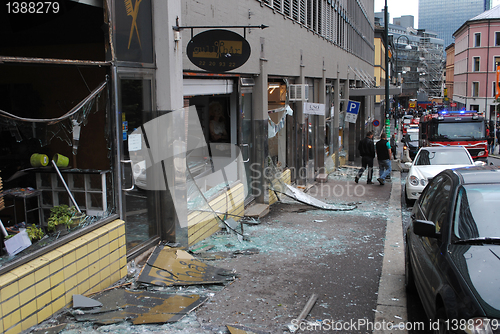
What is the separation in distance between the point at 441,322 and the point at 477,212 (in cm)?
124

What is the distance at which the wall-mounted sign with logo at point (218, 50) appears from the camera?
7.24 metres

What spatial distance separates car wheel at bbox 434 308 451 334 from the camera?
11.8 ft

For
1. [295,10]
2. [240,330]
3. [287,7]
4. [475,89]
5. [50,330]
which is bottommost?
[240,330]

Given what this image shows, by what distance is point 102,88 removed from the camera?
5.77 metres

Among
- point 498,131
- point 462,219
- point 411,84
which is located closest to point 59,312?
point 462,219

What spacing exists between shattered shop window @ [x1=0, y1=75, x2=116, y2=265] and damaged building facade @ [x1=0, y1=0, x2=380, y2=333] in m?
0.02

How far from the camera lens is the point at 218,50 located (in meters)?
7.44

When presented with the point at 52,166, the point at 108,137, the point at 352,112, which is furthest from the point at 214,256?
the point at 352,112

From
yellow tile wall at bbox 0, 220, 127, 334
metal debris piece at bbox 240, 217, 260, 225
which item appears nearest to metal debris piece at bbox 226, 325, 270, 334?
yellow tile wall at bbox 0, 220, 127, 334

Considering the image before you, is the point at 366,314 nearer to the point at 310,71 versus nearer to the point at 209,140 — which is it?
the point at 209,140

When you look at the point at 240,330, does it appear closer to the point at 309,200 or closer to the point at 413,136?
the point at 309,200

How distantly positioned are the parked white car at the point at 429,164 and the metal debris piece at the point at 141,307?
843cm

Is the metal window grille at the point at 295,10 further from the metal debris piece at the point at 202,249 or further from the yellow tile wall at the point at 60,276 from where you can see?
the yellow tile wall at the point at 60,276

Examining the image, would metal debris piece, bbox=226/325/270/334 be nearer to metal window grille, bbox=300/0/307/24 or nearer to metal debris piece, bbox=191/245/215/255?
metal debris piece, bbox=191/245/215/255
